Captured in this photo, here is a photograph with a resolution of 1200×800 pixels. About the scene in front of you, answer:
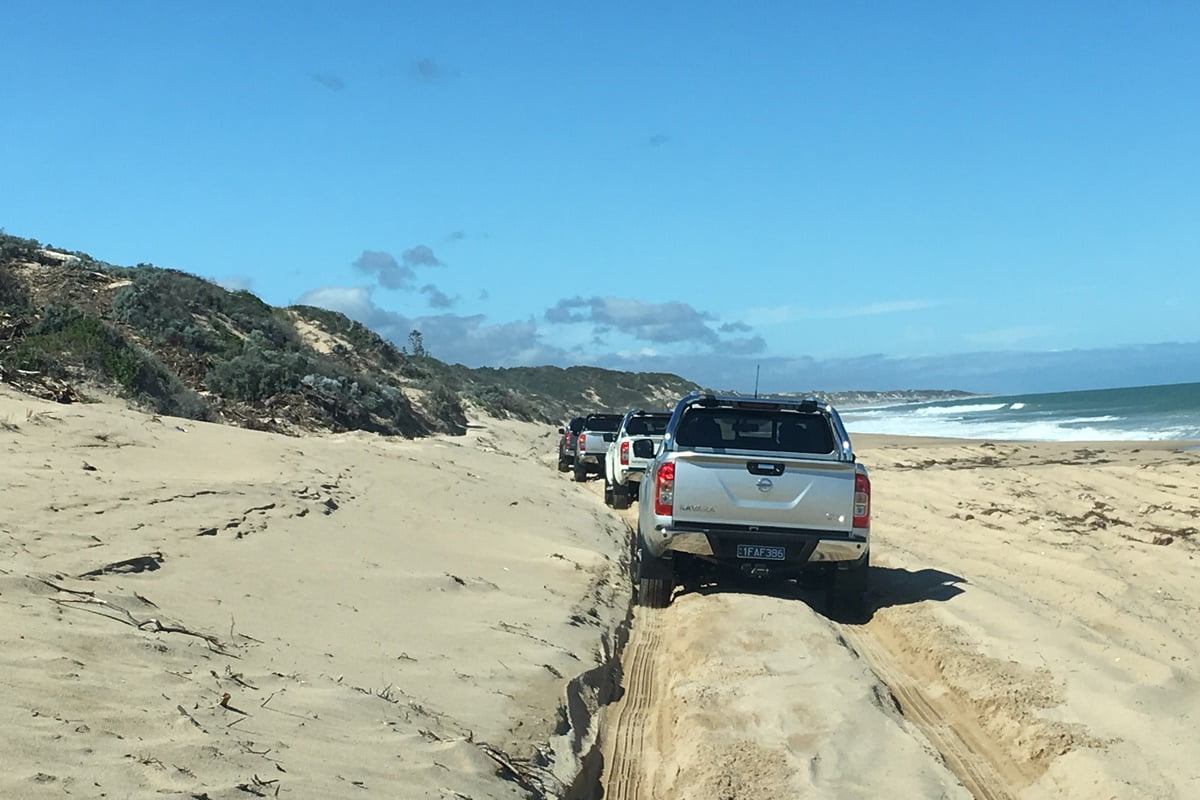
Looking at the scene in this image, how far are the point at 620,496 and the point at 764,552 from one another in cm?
997

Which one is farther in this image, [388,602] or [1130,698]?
[388,602]

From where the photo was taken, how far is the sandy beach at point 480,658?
4.62 meters

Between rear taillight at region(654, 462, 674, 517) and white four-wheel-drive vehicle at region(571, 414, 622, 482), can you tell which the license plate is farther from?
white four-wheel-drive vehicle at region(571, 414, 622, 482)

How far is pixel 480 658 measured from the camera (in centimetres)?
703

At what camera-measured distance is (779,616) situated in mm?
9211

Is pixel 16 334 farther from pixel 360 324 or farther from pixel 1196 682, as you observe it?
pixel 360 324

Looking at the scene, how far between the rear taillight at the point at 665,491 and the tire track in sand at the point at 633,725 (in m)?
1.05

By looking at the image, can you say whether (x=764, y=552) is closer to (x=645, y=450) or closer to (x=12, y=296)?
(x=645, y=450)

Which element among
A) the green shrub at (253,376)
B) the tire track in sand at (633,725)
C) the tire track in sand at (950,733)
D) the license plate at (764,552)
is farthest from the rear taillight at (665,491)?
the green shrub at (253,376)

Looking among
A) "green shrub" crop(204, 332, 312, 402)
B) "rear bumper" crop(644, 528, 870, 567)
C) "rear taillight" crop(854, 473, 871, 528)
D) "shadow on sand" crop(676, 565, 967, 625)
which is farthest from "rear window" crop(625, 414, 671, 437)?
"rear taillight" crop(854, 473, 871, 528)

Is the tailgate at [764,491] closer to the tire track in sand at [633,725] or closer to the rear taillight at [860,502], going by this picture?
the rear taillight at [860,502]

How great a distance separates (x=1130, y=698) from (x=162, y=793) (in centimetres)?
577

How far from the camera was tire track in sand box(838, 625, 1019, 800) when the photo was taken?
19.0 ft

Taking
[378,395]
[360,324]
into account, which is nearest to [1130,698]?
Result: [378,395]
